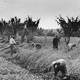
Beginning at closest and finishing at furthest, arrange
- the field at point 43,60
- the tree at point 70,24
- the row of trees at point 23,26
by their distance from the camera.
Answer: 1. the field at point 43,60
2. the tree at point 70,24
3. the row of trees at point 23,26

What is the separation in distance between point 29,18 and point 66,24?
32.4 feet

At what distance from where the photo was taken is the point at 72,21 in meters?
15.8

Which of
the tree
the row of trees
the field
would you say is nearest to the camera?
the field

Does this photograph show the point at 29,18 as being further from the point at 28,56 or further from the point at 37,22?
the point at 28,56

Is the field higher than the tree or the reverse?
the reverse

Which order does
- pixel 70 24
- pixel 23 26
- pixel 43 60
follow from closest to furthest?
1. pixel 43 60
2. pixel 70 24
3. pixel 23 26

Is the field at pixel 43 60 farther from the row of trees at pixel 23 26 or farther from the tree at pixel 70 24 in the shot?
the row of trees at pixel 23 26

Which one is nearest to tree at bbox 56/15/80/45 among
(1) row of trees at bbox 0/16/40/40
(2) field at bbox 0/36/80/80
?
(2) field at bbox 0/36/80/80

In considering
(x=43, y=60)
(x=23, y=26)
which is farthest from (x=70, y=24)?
(x=23, y=26)

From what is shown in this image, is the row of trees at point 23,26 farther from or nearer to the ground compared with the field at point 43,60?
farther from the ground

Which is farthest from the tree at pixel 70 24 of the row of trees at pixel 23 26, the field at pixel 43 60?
the row of trees at pixel 23 26

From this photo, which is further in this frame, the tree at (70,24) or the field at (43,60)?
the tree at (70,24)

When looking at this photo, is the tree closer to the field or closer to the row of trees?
the field

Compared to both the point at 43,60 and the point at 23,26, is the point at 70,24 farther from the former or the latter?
the point at 23,26
